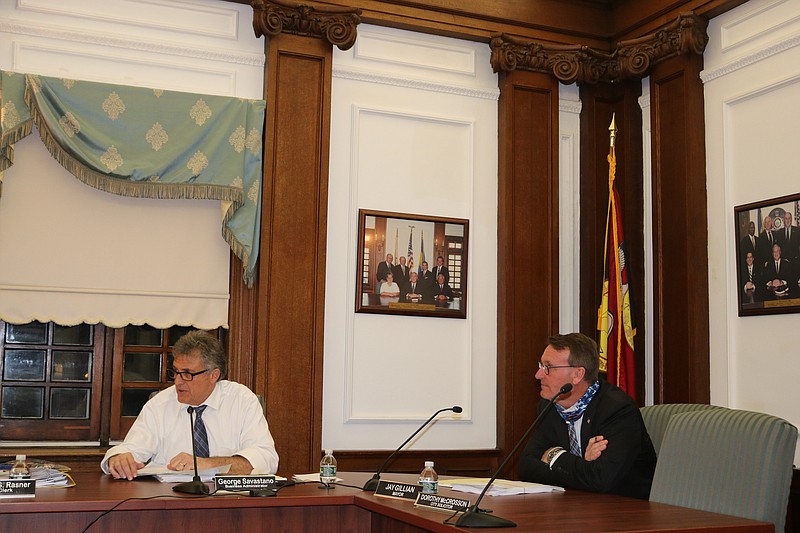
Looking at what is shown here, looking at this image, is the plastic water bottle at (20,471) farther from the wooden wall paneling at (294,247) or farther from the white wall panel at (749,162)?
the white wall panel at (749,162)

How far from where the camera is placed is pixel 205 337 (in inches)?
156

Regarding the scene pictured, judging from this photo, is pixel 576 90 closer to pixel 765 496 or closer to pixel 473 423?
pixel 473 423

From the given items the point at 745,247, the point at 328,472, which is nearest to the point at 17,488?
the point at 328,472

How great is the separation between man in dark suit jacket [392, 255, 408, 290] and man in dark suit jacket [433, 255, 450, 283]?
0.20 meters

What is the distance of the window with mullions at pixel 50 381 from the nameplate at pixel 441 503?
2.87 meters

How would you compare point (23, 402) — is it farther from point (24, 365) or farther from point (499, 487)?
point (499, 487)

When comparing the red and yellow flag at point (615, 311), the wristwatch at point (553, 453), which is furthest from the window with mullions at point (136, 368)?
the red and yellow flag at point (615, 311)

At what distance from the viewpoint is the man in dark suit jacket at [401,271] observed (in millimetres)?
5695

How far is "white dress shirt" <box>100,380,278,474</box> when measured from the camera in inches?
153

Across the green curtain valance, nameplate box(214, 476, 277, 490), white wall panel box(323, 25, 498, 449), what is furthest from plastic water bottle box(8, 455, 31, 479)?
white wall panel box(323, 25, 498, 449)

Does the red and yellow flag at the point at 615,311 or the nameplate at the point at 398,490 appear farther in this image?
the red and yellow flag at the point at 615,311

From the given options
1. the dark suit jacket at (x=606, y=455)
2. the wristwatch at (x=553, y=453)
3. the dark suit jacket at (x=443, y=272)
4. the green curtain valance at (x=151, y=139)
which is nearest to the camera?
the dark suit jacket at (x=606, y=455)

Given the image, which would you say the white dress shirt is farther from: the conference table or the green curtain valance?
the green curtain valance

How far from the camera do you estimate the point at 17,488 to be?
289 centimetres
